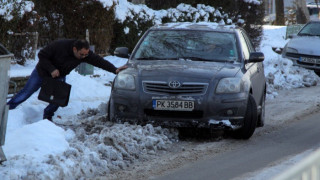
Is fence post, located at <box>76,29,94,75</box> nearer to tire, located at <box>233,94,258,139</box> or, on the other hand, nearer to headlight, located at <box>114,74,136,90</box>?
headlight, located at <box>114,74,136,90</box>

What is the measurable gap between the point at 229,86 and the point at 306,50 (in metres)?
9.74

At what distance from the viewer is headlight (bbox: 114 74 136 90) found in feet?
29.5

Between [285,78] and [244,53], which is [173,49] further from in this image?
[285,78]

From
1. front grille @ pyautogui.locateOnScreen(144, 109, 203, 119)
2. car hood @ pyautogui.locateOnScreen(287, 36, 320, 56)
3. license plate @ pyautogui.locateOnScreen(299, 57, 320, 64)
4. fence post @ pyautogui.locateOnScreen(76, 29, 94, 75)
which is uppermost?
front grille @ pyautogui.locateOnScreen(144, 109, 203, 119)

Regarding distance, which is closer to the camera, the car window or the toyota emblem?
the toyota emblem

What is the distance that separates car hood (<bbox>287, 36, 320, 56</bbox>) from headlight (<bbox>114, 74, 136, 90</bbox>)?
32.0ft

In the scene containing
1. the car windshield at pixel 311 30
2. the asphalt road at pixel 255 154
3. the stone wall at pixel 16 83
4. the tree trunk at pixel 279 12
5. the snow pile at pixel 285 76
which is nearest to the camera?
the asphalt road at pixel 255 154

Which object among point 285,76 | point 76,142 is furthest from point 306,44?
point 76,142

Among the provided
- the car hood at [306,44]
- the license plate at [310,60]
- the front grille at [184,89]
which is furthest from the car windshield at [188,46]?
the car hood at [306,44]

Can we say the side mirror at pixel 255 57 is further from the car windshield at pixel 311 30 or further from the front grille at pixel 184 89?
the car windshield at pixel 311 30

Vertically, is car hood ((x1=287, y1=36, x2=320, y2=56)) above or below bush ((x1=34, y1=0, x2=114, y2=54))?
below

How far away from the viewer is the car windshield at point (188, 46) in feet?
32.0

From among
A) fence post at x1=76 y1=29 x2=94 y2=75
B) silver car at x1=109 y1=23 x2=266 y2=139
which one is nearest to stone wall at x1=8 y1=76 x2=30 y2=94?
fence post at x1=76 y1=29 x2=94 y2=75

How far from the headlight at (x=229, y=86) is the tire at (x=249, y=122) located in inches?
12.3
